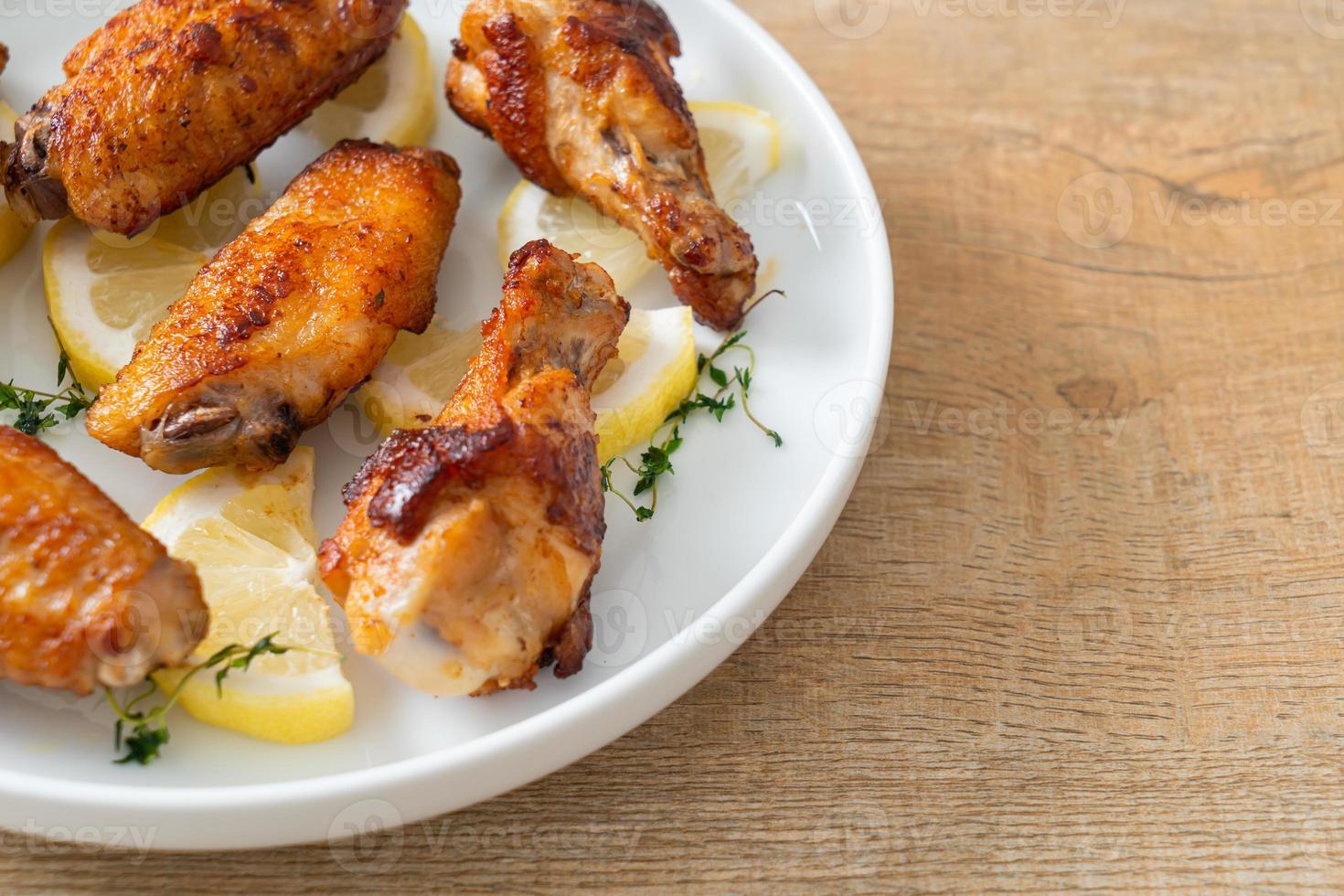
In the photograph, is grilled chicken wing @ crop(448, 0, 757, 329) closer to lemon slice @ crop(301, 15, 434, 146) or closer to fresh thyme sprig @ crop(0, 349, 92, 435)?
lemon slice @ crop(301, 15, 434, 146)

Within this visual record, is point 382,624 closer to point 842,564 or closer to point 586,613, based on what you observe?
point 586,613

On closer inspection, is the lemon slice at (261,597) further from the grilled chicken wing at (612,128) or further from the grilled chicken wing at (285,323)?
the grilled chicken wing at (612,128)

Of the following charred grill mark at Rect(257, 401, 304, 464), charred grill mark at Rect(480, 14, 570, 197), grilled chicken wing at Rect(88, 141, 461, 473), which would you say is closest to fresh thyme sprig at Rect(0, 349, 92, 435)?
grilled chicken wing at Rect(88, 141, 461, 473)

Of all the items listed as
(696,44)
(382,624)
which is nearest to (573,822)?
(382,624)

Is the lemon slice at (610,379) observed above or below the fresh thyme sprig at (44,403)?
below

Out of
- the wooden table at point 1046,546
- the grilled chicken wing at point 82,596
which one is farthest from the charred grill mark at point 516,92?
the grilled chicken wing at point 82,596
